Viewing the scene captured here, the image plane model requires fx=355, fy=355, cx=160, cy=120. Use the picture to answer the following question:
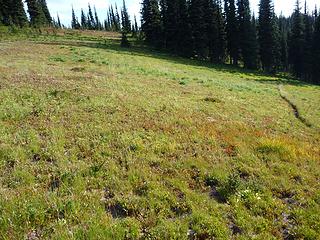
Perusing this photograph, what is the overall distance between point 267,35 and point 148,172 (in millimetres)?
73547

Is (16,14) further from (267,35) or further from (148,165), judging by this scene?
(148,165)

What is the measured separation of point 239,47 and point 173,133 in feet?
220

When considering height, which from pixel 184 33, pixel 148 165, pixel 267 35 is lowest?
pixel 148 165

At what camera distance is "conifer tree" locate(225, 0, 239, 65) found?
77.4 metres

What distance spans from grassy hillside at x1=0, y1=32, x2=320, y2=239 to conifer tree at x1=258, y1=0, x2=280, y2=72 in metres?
61.3

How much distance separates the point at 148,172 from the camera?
10.7 m

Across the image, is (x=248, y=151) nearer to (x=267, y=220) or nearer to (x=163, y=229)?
(x=267, y=220)

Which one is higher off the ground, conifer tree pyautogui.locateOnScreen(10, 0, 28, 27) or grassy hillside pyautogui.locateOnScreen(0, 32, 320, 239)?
conifer tree pyautogui.locateOnScreen(10, 0, 28, 27)

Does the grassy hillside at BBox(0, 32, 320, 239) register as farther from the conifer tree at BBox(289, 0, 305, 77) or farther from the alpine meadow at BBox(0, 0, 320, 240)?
the conifer tree at BBox(289, 0, 305, 77)

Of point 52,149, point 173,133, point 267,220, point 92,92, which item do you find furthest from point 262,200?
point 92,92

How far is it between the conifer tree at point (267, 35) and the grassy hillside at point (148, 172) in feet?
201

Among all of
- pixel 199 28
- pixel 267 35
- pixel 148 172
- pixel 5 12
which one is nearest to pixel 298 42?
pixel 267 35

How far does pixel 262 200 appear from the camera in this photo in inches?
376

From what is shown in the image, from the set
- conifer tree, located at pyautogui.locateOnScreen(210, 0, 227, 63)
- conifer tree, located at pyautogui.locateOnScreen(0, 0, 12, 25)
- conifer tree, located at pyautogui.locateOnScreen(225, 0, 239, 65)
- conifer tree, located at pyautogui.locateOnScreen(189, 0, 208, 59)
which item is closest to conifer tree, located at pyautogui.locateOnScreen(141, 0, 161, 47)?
conifer tree, located at pyautogui.locateOnScreen(189, 0, 208, 59)
